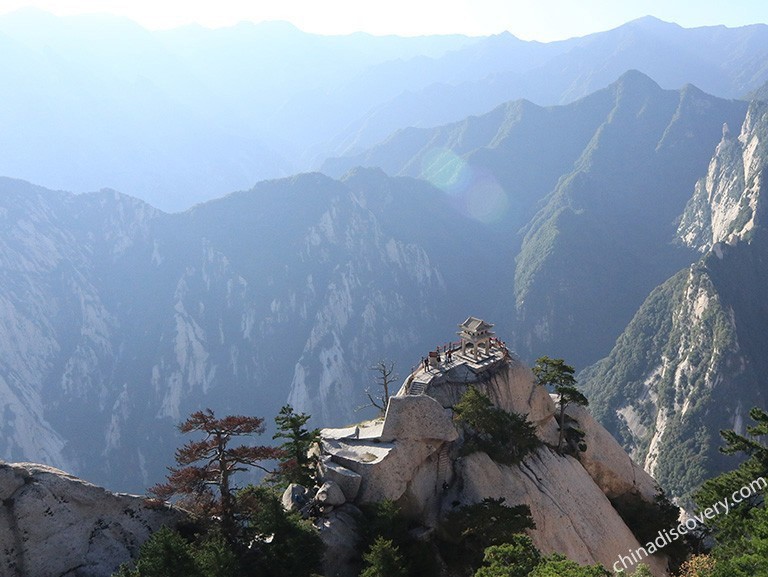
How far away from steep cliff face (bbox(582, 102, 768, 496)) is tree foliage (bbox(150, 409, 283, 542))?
5112 inches

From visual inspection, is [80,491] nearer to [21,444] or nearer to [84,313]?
[21,444]

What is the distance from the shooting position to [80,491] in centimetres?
3164

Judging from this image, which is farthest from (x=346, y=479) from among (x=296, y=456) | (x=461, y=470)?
(x=461, y=470)

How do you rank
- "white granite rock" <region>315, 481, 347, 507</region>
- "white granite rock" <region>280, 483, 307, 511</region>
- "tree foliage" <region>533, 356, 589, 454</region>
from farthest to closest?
"tree foliage" <region>533, 356, 589, 454</region>
"white granite rock" <region>315, 481, 347, 507</region>
"white granite rock" <region>280, 483, 307, 511</region>

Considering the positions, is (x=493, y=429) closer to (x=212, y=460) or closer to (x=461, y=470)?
(x=461, y=470)

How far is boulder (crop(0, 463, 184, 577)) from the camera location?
29.3 metres

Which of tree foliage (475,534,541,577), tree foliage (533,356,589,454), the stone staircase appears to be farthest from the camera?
tree foliage (533,356,589,454)

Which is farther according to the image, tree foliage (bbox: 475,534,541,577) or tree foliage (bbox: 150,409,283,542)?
tree foliage (bbox: 150,409,283,542)

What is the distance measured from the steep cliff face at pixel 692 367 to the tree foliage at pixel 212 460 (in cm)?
12984

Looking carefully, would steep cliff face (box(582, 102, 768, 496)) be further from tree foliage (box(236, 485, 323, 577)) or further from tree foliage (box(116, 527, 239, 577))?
tree foliage (box(116, 527, 239, 577))

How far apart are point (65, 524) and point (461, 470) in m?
24.5

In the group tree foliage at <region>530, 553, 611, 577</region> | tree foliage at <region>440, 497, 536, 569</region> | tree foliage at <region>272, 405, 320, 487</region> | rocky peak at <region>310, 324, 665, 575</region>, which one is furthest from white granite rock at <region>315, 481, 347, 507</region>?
tree foliage at <region>530, 553, 611, 577</region>

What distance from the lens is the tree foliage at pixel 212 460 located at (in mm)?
30312

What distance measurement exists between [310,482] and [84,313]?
18462 cm
